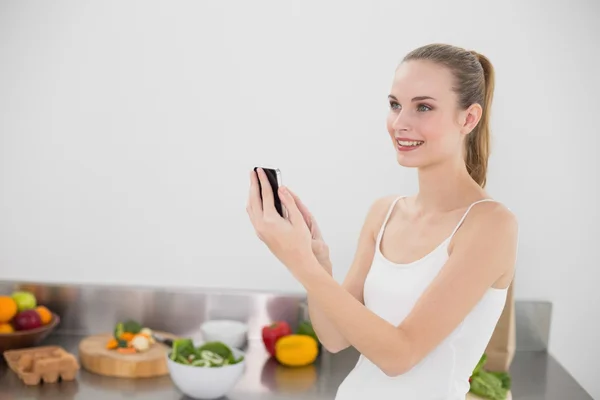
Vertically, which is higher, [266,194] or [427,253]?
[266,194]

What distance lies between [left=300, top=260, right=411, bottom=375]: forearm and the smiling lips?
0.27 metres

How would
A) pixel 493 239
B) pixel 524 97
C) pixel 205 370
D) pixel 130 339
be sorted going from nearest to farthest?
pixel 493 239
pixel 205 370
pixel 130 339
pixel 524 97

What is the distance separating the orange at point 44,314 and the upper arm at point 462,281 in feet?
4.11

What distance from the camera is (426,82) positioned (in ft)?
3.79

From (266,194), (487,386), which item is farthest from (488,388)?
(266,194)

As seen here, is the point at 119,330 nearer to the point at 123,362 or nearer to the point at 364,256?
the point at 123,362

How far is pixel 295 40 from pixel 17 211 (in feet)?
3.15

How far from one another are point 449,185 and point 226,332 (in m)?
1.00

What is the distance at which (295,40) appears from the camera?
6.78 feet

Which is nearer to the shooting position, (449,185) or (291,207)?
(291,207)

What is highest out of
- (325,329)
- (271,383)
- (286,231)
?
(286,231)

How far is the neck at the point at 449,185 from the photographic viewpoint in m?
1.21

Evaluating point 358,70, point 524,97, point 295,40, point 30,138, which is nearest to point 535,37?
point 524,97

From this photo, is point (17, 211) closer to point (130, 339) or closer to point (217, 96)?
point (130, 339)
